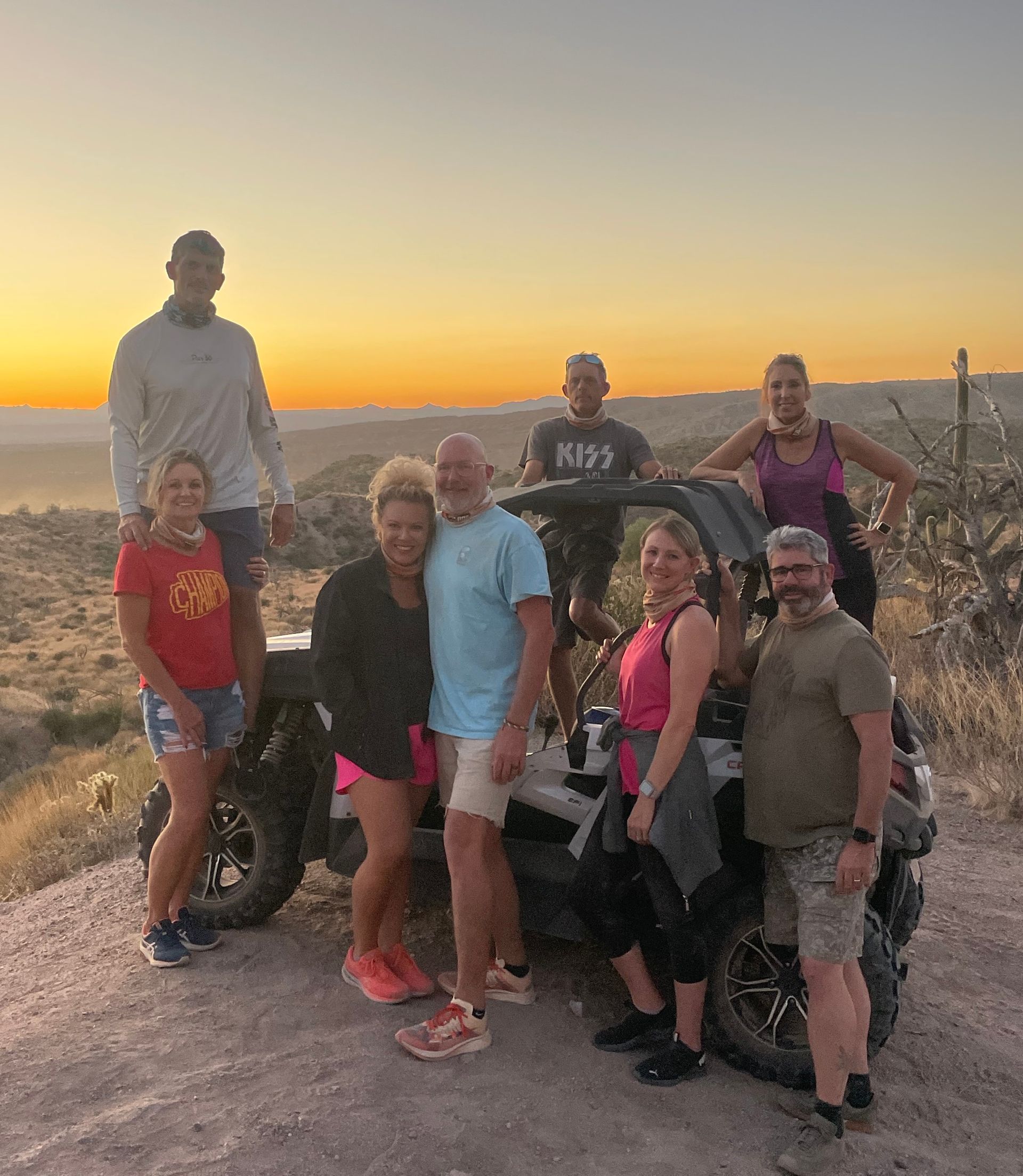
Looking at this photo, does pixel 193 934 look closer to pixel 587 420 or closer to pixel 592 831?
pixel 592 831

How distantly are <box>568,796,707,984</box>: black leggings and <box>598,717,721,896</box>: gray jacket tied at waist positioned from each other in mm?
72

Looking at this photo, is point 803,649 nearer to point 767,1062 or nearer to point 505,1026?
point 767,1062

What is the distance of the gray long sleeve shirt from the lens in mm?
4727

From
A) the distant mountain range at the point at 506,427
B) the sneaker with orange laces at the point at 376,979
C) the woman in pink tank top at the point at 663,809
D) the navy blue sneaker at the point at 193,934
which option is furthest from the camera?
the distant mountain range at the point at 506,427

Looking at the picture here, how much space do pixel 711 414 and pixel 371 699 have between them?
113 meters

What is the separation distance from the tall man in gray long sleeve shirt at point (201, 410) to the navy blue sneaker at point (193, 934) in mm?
870

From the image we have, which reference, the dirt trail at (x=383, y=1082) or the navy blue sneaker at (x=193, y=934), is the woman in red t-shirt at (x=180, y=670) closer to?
the navy blue sneaker at (x=193, y=934)

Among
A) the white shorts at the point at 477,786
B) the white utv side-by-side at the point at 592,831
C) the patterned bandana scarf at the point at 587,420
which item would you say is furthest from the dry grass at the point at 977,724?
the white shorts at the point at 477,786

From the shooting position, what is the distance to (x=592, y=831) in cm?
380

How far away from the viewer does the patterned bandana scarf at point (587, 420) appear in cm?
575

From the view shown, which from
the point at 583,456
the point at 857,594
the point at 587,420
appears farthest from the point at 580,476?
the point at 857,594

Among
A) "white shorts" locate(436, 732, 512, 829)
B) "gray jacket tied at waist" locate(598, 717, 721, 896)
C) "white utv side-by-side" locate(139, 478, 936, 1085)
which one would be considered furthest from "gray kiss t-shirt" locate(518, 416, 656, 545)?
"gray jacket tied at waist" locate(598, 717, 721, 896)

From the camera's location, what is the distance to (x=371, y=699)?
13.3 ft

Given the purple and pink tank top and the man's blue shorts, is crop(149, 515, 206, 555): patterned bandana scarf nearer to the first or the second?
the man's blue shorts
